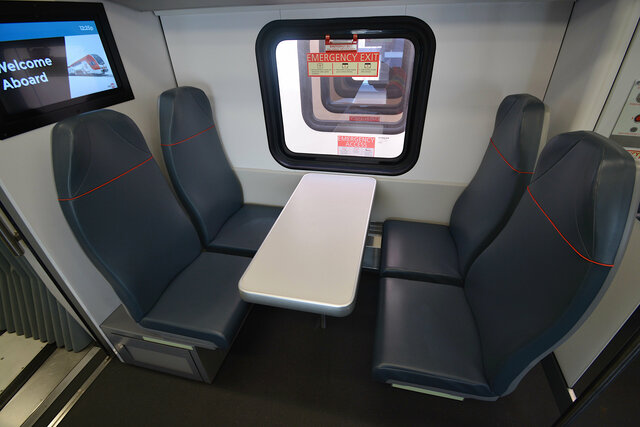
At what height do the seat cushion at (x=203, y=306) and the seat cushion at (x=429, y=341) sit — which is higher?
the seat cushion at (x=203, y=306)

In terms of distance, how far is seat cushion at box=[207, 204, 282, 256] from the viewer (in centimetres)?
188

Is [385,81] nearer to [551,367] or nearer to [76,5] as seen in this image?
[76,5]

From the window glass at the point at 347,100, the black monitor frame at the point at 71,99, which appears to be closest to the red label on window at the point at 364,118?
the window glass at the point at 347,100

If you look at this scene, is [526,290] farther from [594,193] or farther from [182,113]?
[182,113]

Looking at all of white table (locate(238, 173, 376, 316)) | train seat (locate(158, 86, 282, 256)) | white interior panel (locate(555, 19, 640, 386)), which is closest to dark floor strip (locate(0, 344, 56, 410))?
train seat (locate(158, 86, 282, 256))

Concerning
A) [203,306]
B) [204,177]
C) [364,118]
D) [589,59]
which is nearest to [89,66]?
[204,177]

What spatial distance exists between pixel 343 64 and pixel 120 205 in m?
1.41

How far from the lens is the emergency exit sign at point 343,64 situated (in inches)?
69.1

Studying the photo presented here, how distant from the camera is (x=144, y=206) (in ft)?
4.78

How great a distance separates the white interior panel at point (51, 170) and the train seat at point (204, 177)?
25 centimetres

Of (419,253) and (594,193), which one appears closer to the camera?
(594,193)

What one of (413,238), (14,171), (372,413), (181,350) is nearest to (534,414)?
(372,413)

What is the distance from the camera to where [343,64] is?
5.87ft

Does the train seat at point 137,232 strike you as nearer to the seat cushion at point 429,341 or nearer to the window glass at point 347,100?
the seat cushion at point 429,341
